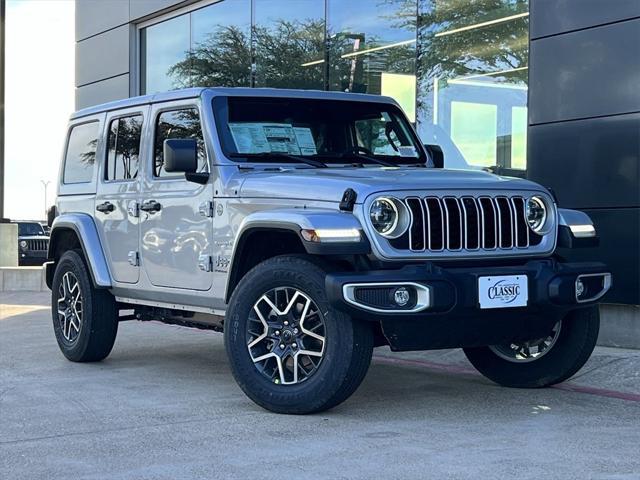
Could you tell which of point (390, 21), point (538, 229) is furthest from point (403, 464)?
point (390, 21)

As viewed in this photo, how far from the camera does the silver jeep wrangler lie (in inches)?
215

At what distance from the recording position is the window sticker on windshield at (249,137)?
6.70 meters

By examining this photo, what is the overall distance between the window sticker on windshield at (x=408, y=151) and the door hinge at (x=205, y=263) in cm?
170

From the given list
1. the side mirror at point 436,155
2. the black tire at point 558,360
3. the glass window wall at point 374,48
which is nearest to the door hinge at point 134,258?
the side mirror at point 436,155

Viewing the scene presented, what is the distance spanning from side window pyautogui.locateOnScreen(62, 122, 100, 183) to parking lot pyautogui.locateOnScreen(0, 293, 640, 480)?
1607mm

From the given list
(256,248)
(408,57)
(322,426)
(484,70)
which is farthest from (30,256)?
(322,426)

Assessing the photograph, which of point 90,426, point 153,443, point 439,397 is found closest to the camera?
point 153,443

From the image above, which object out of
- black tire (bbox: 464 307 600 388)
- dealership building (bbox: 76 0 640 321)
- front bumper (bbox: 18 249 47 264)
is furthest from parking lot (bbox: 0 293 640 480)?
front bumper (bbox: 18 249 47 264)

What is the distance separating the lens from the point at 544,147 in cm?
970

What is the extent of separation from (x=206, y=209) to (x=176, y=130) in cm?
89

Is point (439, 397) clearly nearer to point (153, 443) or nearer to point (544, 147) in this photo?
point (153, 443)

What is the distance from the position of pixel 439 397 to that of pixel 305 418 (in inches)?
48.0

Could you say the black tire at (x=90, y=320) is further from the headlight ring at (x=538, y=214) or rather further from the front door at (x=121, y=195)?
the headlight ring at (x=538, y=214)

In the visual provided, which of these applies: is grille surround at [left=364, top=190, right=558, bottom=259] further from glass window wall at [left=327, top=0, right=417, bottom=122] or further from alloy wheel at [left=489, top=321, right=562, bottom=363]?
glass window wall at [left=327, top=0, right=417, bottom=122]
